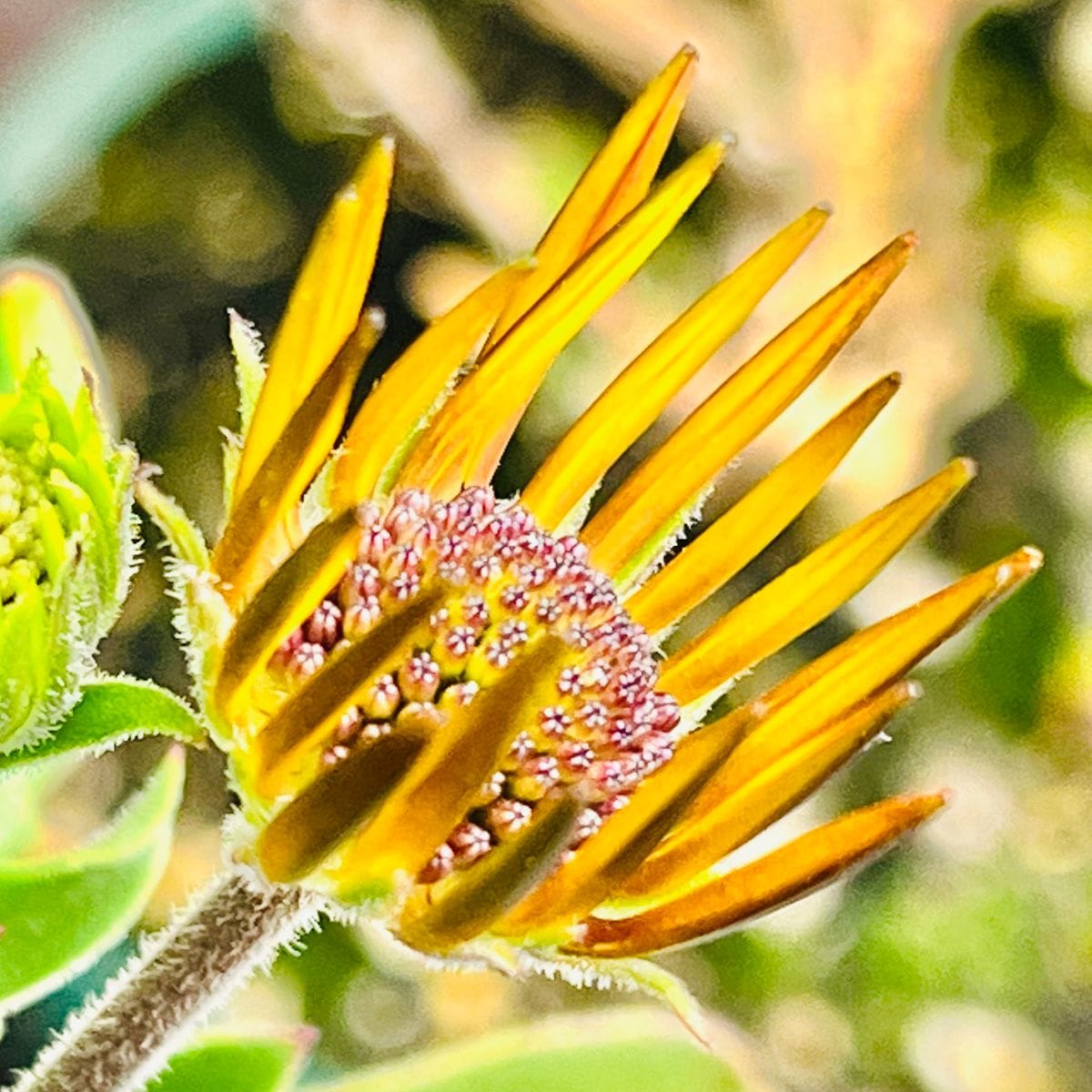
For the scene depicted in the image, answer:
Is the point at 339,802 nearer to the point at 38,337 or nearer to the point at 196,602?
the point at 196,602

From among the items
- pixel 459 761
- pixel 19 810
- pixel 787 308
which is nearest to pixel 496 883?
pixel 459 761

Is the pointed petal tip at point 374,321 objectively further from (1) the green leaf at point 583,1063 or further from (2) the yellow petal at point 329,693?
(1) the green leaf at point 583,1063

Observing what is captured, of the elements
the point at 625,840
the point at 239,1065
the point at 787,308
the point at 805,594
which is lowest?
the point at 239,1065

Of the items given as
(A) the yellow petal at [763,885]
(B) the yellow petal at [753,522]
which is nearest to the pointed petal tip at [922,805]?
(A) the yellow petal at [763,885]

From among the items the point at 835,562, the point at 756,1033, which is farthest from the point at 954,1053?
the point at 835,562

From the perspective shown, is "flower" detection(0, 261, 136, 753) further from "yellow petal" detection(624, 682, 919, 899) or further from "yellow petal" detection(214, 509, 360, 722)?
Result: "yellow petal" detection(624, 682, 919, 899)

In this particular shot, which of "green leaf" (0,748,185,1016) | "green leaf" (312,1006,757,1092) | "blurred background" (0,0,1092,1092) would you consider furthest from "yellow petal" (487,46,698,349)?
"blurred background" (0,0,1092,1092)

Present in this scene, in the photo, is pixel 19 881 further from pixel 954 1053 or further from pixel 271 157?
pixel 954 1053
